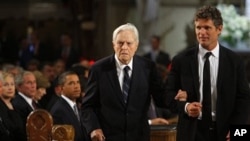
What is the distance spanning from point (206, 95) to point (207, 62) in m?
0.23

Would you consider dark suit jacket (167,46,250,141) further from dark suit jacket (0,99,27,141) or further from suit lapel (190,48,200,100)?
dark suit jacket (0,99,27,141)

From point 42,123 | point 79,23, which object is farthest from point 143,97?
point 79,23

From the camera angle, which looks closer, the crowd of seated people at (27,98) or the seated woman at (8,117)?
the seated woman at (8,117)

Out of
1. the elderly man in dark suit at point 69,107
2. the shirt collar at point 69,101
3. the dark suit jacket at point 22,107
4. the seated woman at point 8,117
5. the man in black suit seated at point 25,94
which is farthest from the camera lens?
the man in black suit seated at point 25,94

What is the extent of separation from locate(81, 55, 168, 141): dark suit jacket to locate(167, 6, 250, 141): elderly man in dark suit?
1.13 feet

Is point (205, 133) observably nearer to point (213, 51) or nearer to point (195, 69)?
point (195, 69)

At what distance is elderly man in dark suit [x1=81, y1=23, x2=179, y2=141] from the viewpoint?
5.56m

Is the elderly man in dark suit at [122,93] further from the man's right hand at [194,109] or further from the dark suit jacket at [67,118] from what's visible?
the dark suit jacket at [67,118]

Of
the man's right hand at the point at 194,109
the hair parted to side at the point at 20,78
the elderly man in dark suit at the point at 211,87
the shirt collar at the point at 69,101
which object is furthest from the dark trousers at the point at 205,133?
the hair parted to side at the point at 20,78

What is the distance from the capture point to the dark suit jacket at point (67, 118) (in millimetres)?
6742

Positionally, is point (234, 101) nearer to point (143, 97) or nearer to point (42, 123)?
point (143, 97)

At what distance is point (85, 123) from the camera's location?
5.58m

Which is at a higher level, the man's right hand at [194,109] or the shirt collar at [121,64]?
the shirt collar at [121,64]

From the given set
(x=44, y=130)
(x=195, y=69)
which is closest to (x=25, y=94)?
(x=195, y=69)
